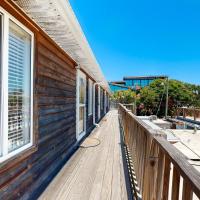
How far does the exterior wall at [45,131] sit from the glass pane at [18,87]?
15 cm

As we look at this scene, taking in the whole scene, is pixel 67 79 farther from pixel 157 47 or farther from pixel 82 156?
pixel 157 47

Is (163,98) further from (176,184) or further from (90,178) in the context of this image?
(176,184)

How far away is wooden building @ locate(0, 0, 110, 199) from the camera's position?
2061mm

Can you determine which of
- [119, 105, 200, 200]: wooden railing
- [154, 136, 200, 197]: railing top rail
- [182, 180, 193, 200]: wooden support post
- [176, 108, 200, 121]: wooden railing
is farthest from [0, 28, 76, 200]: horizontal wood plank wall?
[176, 108, 200, 121]: wooden railing

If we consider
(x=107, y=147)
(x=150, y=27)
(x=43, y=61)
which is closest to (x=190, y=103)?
(x=150, y=27)

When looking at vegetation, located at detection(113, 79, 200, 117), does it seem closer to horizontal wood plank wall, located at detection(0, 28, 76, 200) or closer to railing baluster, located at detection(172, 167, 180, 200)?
horizontal wood plank wall, located at detection(0, 28, 76, 200)

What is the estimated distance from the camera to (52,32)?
9.60 feet

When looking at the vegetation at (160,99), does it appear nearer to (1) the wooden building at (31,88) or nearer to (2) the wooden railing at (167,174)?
(1) the wooden building at (31,88)

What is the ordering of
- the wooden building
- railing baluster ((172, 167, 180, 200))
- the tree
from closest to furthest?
railing baluster ((172, 167, 180, 200))
the wooden building
the tree

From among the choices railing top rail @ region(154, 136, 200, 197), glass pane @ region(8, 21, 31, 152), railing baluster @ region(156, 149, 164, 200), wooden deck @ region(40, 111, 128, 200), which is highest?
glass pane @ region(8, 21, 31, 152)

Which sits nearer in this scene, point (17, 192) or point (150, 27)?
point (17, 192)

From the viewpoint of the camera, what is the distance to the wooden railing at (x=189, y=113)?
52.5ft

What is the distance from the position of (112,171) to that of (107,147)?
1.76 metres

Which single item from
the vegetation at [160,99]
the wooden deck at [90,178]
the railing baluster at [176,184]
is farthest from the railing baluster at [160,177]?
the vegetation at [160,99]
